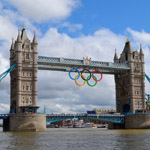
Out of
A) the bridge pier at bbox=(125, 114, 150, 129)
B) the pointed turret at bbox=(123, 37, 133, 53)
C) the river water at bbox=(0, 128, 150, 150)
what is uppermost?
the pointed turret at bbox=(123, 37, 133, 53)

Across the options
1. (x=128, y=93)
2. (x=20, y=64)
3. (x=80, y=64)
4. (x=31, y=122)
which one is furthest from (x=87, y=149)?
(x=128, y=93)

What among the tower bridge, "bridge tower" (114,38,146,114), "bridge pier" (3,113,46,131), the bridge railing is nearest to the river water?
"bridge pier" (3,113,46,131)

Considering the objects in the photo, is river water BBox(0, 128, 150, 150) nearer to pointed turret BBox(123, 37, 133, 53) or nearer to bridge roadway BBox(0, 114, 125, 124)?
bridge roadway BBox(0, 114, 125, 124)

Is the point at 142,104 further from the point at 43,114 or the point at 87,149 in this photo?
the point at 87,149

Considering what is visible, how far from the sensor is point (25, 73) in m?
105

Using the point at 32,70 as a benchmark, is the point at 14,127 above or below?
below

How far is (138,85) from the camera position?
12425cm

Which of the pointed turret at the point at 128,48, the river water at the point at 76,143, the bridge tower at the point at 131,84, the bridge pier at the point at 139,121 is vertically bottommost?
the river water at the point at 76,143

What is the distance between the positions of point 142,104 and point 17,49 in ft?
170

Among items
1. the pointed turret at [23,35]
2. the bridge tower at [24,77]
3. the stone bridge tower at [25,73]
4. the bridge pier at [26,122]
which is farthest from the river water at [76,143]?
the pointed turret at [23,35]

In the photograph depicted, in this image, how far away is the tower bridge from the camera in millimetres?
95562

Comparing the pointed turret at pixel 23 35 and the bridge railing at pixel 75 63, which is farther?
the pointed turret at pixel 23 35

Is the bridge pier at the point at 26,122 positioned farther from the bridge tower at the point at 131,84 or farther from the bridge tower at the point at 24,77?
the bridge tower at the point at 131,84

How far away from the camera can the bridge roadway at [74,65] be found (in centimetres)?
10925
